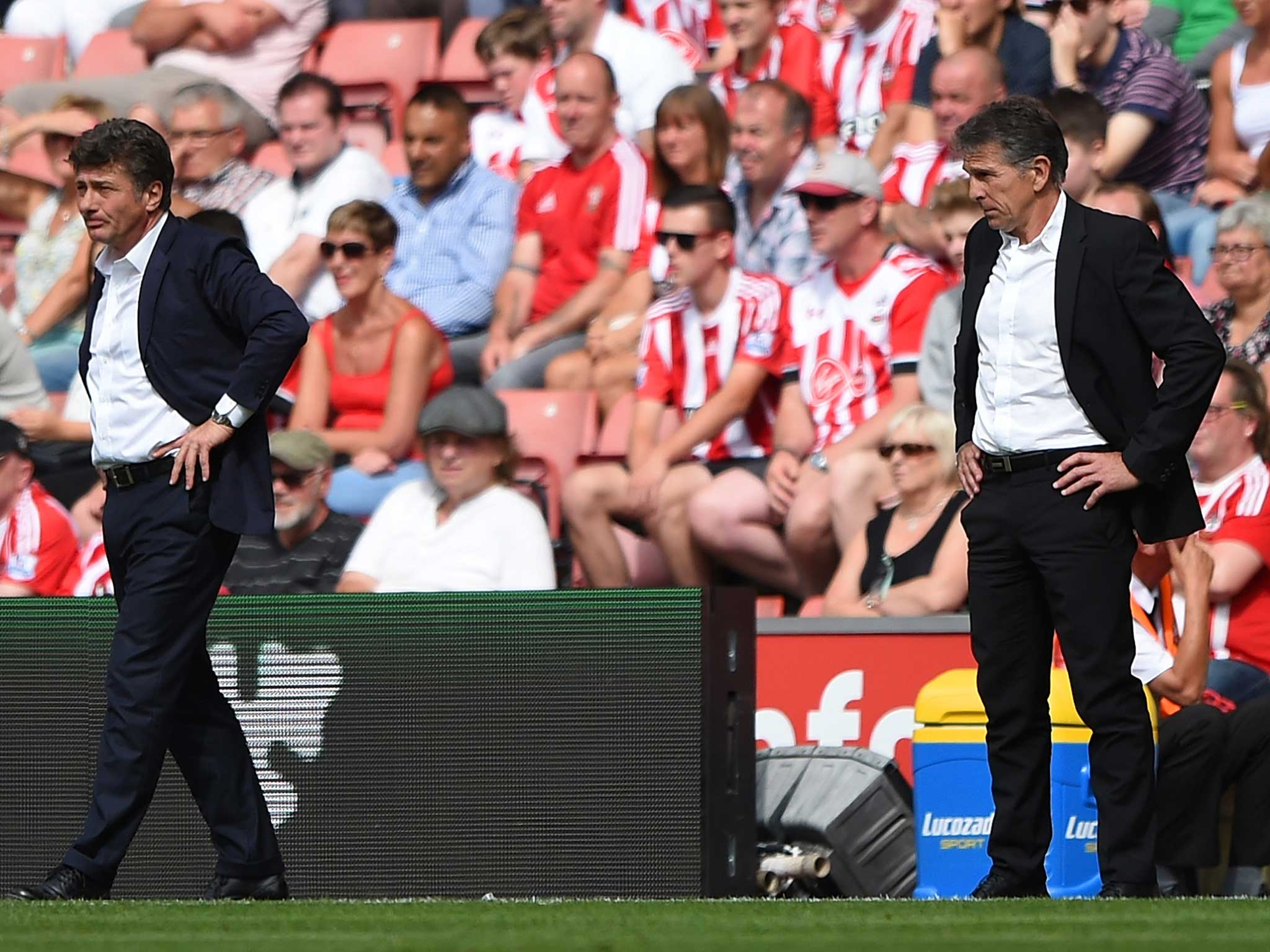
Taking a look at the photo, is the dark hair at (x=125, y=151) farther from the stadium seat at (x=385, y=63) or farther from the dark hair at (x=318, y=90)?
the stadium seat at (x=385, y=63)

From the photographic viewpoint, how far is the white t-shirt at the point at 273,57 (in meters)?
11.2

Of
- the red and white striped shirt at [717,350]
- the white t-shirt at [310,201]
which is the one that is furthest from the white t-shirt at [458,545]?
the white t-shirt at [310,201]

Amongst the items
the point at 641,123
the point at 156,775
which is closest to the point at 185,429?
the point at 156,775

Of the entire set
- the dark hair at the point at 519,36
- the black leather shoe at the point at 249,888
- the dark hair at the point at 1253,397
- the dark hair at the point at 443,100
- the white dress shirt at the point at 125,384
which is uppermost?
the dark hair at the point at 519,36

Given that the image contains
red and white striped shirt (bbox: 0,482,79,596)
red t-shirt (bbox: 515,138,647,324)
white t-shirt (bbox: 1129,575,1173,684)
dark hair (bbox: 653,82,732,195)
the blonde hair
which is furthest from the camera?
red t-shirt (bbox: 515,138,647,324)

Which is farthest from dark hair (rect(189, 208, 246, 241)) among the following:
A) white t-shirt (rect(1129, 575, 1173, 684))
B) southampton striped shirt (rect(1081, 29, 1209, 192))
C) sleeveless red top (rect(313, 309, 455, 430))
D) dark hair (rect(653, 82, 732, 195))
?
white t-shirt (rect(1129, 575, 1173, 684))

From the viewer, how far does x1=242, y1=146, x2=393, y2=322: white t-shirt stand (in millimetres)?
10305

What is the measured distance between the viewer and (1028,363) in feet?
16.6

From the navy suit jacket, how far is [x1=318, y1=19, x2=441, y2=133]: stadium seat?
563 cm

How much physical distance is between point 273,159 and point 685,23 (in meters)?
2.27

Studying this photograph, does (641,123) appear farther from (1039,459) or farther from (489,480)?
(1039,459)

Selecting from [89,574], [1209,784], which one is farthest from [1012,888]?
[89,574]

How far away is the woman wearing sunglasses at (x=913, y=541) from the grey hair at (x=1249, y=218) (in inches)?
53.8

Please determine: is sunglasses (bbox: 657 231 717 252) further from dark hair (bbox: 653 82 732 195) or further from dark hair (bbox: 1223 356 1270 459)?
dark hair (bbox: 1223 356 1270 459)
